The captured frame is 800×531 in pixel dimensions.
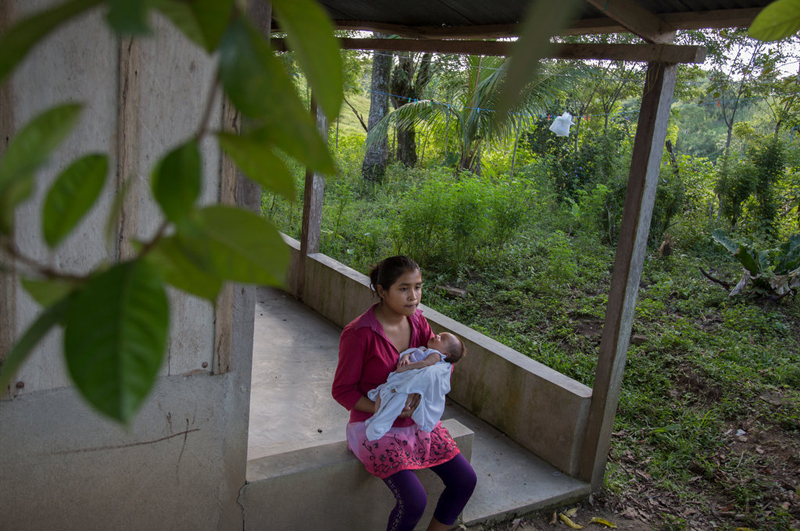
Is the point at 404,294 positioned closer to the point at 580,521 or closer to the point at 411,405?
the point at 411,405

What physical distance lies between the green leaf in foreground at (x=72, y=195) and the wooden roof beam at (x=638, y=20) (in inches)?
99.0

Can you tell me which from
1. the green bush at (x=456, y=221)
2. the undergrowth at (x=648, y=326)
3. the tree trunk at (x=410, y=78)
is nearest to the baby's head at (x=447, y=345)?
the undergrowth at (x=648, y=326)


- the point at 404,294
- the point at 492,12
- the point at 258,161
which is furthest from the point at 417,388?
the point at 258,161

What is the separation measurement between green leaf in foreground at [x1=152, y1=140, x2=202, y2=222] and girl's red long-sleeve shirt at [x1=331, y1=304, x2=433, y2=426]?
2402mm

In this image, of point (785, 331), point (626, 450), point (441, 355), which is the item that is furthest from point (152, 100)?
point (785, 331)

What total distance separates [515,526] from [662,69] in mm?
2253

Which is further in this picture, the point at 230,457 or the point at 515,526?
the point at 515,526

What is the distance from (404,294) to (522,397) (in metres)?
1.51

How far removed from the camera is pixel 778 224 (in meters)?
7.86

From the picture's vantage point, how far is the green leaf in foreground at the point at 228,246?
0.86ft

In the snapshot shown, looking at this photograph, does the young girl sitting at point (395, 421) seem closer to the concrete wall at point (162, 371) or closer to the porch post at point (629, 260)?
the concrete wall at point (162, 371)

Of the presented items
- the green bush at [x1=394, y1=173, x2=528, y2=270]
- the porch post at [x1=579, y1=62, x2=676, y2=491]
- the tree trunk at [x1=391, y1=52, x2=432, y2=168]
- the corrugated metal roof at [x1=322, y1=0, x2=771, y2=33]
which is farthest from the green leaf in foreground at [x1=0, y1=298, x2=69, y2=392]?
the tree trunk at [x1=391, y1=52, x2=432, y2=168]

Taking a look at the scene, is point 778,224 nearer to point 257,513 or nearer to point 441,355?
point 441,355

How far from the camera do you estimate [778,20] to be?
1.47ft
